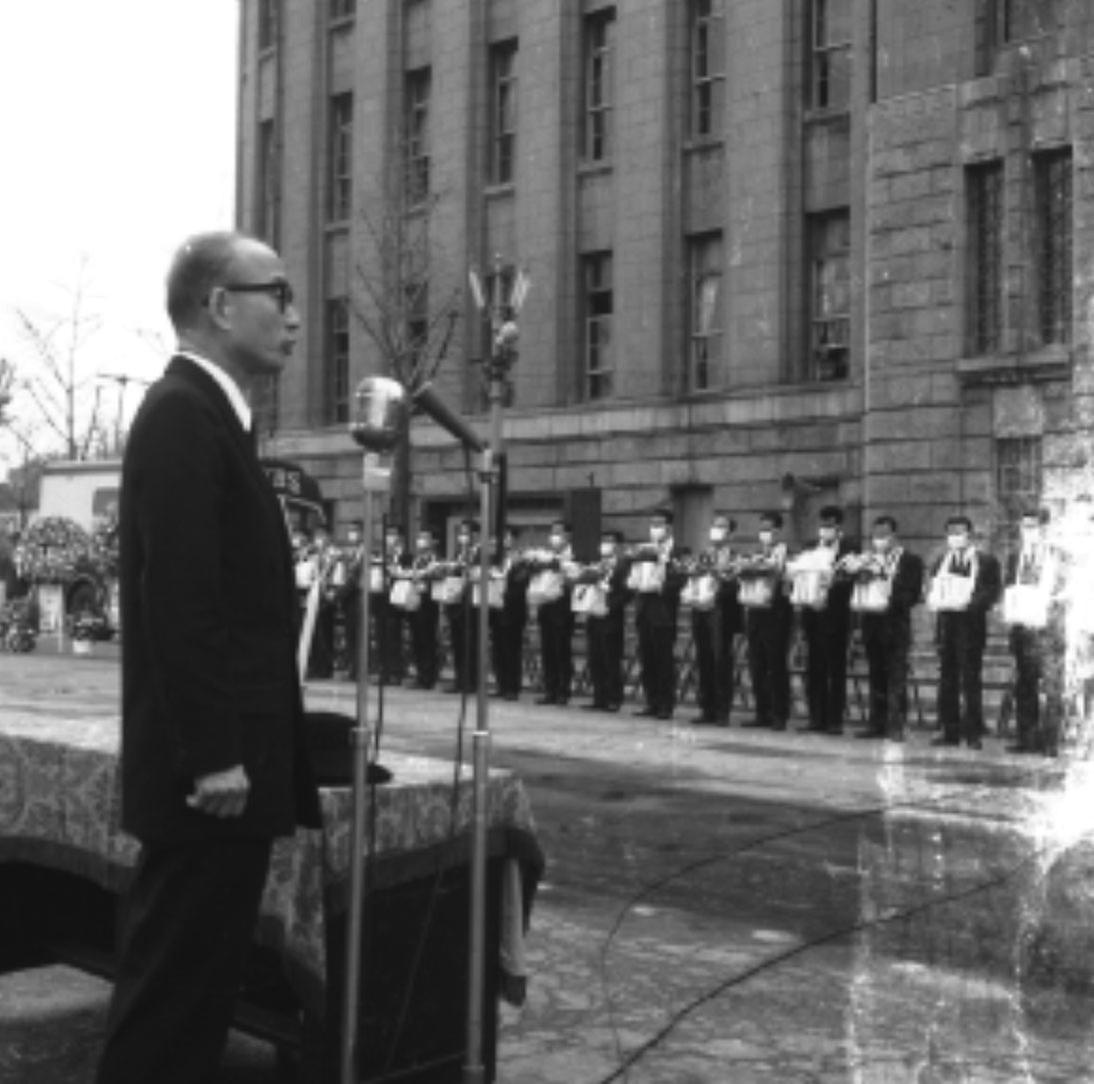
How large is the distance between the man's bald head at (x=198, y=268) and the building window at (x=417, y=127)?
3429 cm

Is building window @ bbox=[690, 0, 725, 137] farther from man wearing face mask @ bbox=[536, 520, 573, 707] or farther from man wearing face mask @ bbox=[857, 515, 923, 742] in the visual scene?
man wearing face mask @ bbox=[857, 515, 923, 742]

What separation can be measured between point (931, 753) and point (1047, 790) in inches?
111

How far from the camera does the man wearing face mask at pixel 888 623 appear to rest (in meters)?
18.3

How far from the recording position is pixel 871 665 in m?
18.7

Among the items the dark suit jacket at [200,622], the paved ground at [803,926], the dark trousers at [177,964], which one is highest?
the dark suit jacket at [200,622]

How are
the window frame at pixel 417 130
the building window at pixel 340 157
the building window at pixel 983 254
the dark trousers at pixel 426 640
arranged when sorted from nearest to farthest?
the dark trousers at pixel 426 640 → the building window at pixel 983 254 → the window frame at pixel 417 130 → the building window at pixel 340 157

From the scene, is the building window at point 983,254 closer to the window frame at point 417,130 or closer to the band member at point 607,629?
the band member at point 607,629

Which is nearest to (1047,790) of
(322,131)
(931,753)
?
(931,753)

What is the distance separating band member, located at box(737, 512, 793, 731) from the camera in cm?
1953

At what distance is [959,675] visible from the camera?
17.8m

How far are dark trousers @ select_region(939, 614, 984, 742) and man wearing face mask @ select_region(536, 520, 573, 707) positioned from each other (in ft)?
19.6

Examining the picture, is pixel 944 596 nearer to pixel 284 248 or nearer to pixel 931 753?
pixel 931 753

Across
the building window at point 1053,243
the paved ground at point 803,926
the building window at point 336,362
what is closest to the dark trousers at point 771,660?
the paved ground at point 803,926

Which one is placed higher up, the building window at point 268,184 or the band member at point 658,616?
the building window at point 268,184
